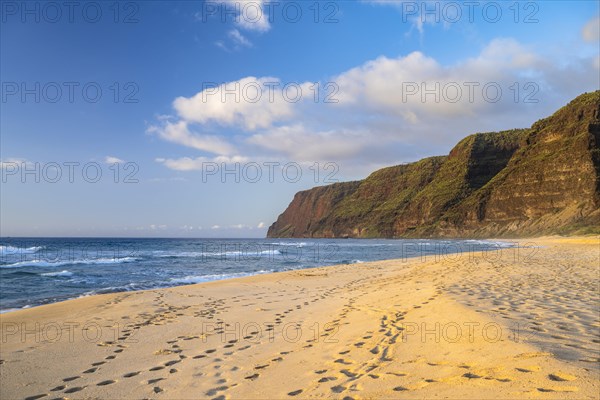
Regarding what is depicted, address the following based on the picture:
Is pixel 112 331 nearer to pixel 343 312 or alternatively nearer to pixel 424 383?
pixel 343 312

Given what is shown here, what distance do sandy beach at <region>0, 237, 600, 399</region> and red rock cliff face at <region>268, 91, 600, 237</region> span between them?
67826mm

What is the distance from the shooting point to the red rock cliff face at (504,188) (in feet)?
252

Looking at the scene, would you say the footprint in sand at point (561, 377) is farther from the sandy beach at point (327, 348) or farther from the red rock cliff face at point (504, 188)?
the red rock cliff face at point (504, 188)

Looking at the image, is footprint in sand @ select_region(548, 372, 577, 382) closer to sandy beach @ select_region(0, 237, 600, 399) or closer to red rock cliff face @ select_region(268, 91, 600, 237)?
sandy beach @ select_region(0, 237, 600, 399)

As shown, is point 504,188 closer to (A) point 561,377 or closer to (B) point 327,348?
(B) point 327,348

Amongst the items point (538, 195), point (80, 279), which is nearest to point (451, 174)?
point (538, 195)

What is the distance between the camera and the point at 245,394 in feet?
15.8

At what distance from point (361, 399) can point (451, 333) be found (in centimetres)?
275

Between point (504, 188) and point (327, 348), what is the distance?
106 m

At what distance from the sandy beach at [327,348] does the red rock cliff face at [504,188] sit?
67826mm

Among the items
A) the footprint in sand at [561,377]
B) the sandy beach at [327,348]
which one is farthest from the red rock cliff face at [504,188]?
the footprint in sand at [561,377]

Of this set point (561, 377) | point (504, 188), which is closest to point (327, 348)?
point (561, 377)

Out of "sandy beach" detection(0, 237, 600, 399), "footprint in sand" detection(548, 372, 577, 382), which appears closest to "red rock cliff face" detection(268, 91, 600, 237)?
"sandy beach" detection(0, 237, 600, 399)

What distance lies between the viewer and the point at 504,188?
99000mm
